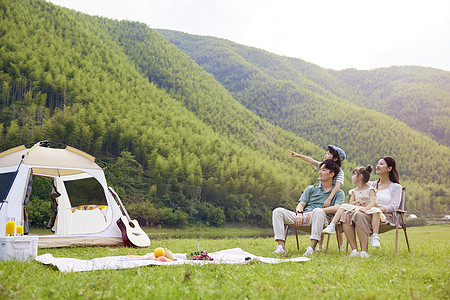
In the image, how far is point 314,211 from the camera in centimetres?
439

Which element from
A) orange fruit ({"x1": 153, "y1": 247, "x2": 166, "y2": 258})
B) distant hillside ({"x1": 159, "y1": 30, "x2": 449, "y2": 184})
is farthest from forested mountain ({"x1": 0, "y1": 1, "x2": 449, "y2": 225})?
orange fruit ({"x1": 153, "y1": 247, "x2": 166, "y2": 258})

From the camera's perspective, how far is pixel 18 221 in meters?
5.73

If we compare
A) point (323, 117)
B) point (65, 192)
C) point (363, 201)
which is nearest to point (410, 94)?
point (323, 117)

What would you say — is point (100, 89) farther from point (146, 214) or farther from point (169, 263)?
point (169, 263)

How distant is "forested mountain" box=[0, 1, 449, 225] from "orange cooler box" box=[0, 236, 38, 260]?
14.4 metres

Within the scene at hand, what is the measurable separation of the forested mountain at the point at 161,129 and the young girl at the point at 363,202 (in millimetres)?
15584

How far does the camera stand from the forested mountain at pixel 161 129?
25.2 metres

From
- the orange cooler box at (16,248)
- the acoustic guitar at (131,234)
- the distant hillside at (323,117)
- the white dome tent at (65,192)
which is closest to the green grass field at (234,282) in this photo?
the orange cooler box at (16,248)

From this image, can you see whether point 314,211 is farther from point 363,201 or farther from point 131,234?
point 131,234

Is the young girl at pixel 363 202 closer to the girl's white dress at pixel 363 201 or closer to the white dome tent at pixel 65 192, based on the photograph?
the girl's white dress at pixel 363 201

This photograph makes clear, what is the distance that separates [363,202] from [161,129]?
2850 cm

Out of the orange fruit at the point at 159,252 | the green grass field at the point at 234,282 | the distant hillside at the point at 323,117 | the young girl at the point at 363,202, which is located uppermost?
the distant hillside at the point at 323,117

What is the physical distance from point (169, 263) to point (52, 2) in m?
52.2

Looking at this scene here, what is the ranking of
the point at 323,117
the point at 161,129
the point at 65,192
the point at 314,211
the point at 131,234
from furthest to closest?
the point at 323,117, the point at 161,129, the point at 65,192, the point at 131,234, the point at 314,211
